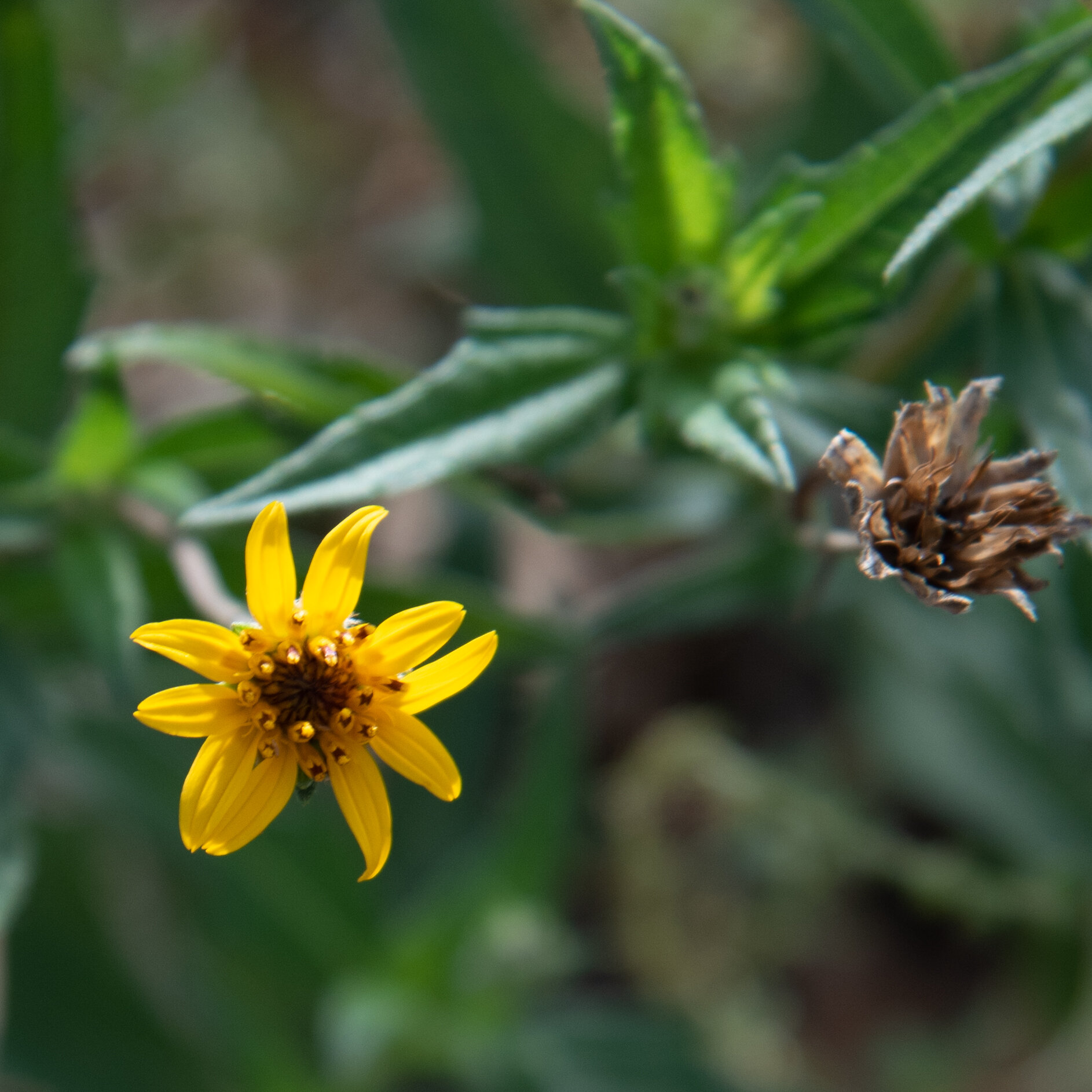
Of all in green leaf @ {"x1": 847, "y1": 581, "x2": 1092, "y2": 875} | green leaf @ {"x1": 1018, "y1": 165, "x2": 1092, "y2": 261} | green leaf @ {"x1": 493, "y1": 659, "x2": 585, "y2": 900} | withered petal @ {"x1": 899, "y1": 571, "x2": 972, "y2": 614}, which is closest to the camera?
withered petal @ {"x1": 899, "y1": 571, "x2": 972, "y2": 614}

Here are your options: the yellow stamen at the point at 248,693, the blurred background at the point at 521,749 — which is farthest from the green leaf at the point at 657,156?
the yellow stamen at the point at 248,693

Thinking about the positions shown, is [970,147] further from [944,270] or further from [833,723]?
[833,723]

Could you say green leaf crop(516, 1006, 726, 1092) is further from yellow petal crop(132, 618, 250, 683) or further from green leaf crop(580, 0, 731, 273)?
green leaf crop(580, 0, 731, 273)

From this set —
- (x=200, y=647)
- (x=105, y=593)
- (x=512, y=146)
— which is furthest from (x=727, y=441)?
(x=512, y=146)

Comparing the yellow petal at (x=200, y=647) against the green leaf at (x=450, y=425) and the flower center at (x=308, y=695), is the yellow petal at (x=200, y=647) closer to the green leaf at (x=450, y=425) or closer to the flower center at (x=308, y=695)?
the flower center at (x=308, y=695)

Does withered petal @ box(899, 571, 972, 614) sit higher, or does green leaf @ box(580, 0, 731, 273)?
green leaf @ box(580, 0, 731, 273)

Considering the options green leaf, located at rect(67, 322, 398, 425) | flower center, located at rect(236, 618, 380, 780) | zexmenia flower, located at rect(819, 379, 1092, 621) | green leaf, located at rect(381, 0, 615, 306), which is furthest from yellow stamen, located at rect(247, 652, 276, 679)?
green leaf, located at rect(381, 0, 615, 306)

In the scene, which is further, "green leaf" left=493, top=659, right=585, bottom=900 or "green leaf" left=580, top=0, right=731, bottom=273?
"green leaf" left=493, top=659, right=585, bottom=900
